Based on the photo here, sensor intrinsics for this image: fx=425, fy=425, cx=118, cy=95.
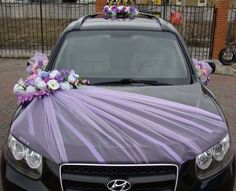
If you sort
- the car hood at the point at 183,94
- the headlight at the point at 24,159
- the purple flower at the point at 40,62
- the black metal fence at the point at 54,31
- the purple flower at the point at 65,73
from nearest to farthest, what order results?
the headlight at the point at 24,159 < the car hood at the point at 183,94 < the purple flower at the point at 65,73 < the purple flower at the point at 40,62 < the black metal fence at the point at 54,31

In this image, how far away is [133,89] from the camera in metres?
3.94

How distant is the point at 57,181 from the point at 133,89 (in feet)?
4.45

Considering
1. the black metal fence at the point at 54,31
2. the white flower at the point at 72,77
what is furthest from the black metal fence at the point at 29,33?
the white flower at the point at 72,77

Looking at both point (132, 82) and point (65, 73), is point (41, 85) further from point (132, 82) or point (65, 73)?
point (132, 82)

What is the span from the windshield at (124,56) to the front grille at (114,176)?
1.45m

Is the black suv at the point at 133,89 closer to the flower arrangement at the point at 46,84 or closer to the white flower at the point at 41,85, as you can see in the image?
the flower arrangement at the point at 46,84

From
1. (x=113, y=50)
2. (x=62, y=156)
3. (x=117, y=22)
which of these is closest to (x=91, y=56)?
(x=113, y=50)

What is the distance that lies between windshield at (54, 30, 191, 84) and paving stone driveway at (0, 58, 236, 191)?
6.57 feet

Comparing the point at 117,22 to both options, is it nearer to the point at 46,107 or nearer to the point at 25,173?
the point at 46,107

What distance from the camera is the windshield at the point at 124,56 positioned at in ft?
14.0

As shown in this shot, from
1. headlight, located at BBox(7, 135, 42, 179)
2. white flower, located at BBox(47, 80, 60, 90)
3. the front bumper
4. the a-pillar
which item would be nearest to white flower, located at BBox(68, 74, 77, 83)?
white flower, located at BBox(47, 80, 60, 90)

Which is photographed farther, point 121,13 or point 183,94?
point 121,13

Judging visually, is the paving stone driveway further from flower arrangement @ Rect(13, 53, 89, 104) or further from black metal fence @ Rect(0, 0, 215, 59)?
flower arrangement @ Rect(13, 53, 89, 104)

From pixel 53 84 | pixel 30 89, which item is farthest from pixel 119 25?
pixel 30 89
